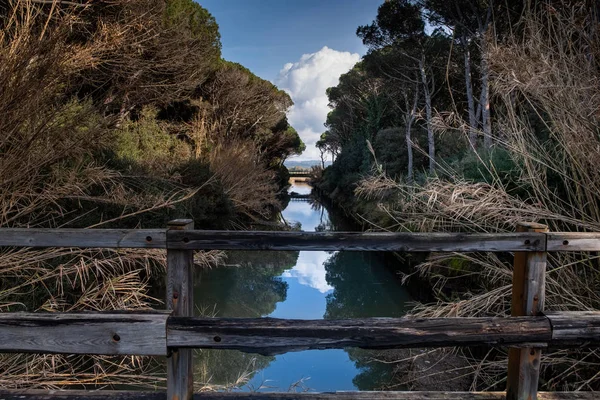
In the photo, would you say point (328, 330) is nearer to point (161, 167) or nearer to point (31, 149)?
point (31, 149)

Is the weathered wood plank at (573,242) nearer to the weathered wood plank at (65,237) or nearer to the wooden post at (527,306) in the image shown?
the wooden post at (527,306)

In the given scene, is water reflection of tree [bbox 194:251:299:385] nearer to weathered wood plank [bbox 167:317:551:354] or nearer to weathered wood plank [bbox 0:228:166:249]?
weathered wood plank [bbox 0:228:166:249]

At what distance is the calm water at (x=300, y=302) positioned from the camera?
18.2 feet

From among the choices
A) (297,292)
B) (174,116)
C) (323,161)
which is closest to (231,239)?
(297,292)

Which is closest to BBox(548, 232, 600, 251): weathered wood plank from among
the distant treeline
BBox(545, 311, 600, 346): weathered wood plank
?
BBox(545, 311, 600, 346): weathered wood plank

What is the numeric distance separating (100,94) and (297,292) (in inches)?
289

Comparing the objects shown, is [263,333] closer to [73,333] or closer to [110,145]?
[73,333]

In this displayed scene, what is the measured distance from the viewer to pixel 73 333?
175 centimetres

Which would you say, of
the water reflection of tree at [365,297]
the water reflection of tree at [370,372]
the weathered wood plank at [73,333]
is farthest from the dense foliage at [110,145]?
the water reflection of tree at [370,372]

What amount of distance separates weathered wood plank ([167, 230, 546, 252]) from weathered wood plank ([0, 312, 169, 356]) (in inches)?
18.4

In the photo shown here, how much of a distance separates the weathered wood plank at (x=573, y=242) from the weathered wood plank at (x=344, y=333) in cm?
48

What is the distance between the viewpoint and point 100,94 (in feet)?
36.2

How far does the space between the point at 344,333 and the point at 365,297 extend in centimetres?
764

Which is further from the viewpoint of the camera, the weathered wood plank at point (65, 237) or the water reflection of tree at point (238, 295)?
the water reflection of tree at point (238, 295)
